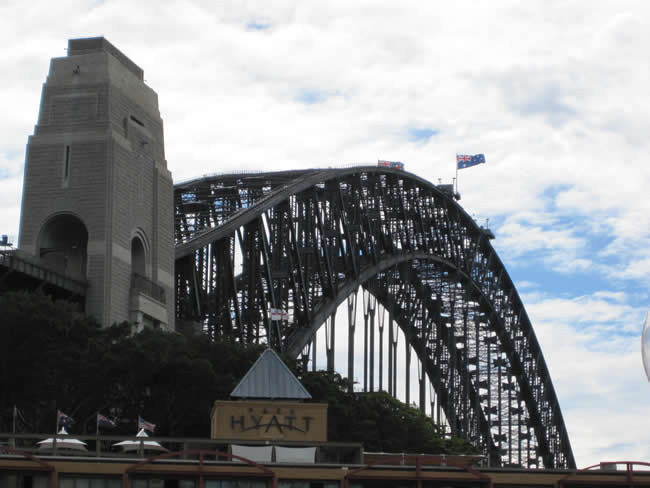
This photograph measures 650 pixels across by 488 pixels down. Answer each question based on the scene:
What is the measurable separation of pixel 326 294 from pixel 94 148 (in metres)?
44.1

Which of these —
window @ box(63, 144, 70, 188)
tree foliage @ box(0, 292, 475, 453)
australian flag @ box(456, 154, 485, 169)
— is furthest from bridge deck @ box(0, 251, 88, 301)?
australian flag @ box(456, 154, 485, 169)

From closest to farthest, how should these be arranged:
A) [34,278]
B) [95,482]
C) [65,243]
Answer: [95,482] < [34,278] < [65,243]

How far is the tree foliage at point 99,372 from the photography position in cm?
8094

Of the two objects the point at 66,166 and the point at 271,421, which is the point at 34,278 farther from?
the point at 271,421

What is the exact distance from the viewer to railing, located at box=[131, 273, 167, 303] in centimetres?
9762

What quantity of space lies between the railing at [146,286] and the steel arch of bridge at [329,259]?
26.4 feet

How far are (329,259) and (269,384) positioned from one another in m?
80.9

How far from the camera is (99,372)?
81500 mm

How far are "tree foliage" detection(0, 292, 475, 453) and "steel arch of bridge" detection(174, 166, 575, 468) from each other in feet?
48.4

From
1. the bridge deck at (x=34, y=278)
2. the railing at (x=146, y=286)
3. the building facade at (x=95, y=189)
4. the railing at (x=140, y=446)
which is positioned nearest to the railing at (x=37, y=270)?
the bridge deck at (x=34, y=278)

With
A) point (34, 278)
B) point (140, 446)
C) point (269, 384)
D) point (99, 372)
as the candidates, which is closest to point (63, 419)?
point (99, 372)

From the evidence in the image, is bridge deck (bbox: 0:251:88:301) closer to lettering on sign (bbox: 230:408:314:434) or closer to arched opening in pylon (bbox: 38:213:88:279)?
arched opening in pylon (bbox: 38:213:88:279)

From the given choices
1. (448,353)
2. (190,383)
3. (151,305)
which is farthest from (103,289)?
(448,353)

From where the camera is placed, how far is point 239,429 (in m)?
52.3
